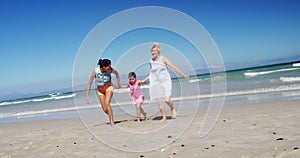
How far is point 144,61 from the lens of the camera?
8.78 metres

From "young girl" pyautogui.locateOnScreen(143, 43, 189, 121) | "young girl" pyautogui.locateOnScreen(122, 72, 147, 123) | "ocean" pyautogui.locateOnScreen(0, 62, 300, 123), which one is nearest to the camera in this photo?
"young girl" pyautogui.locateOnScreen(143, 43, 189, 121)

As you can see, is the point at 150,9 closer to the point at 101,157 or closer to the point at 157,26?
the point at 157,26

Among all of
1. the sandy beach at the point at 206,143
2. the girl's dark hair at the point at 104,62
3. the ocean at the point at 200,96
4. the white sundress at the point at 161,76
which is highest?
the girl's dark hair at the point at 104,62

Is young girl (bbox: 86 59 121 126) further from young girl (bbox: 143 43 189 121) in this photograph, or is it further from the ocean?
the ocean

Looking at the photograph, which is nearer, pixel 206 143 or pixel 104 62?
pixel 206 143

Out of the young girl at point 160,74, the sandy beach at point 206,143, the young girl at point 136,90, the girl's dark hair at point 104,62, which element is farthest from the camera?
the young girl at point 136,90

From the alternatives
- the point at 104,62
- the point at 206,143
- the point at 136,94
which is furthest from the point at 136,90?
the point at 206,143

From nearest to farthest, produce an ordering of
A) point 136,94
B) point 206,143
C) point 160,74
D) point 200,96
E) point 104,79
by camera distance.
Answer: point 206,143 → point 160,74 → point 104,79 → point 136,94 → point 200,96

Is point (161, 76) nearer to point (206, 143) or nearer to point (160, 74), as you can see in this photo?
point (160, 74)

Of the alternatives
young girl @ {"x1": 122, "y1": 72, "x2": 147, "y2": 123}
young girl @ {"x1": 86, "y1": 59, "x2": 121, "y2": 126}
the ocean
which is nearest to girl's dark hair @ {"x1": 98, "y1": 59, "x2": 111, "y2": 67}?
young girl @ {"x1": 86, "y1": 59, "x2": 121, "y2": 126}

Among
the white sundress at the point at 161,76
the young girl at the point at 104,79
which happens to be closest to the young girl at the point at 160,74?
the white sundress at the point at 161,76

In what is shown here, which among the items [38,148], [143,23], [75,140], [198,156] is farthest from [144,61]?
[198,156]

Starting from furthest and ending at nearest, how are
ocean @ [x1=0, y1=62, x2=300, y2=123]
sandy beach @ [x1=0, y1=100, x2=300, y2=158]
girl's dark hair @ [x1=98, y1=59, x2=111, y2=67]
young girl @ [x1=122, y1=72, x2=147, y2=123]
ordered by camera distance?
ocean @ [x1=0, y1=62, x2=300, y2=123], young girl @ [x1=122, y1=72, x2=147, y2=123], girl's dark hair @ [x1=98, y1=59, x2=111, y2=67], sandy beach @ [x1=0, y1=100, x2=300, y2=158]

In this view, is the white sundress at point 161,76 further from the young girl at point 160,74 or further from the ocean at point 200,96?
the ocean at point 200,96
